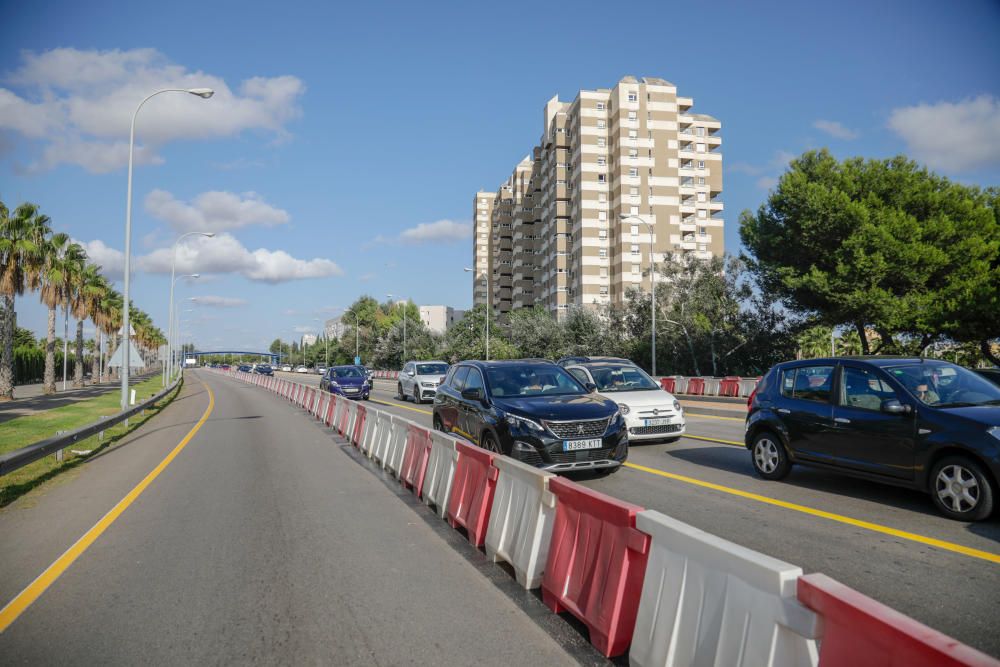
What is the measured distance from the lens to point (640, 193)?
242 ft

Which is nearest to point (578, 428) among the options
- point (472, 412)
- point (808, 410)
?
point (472, 412)

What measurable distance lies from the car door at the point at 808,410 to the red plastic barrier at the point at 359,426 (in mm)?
7829

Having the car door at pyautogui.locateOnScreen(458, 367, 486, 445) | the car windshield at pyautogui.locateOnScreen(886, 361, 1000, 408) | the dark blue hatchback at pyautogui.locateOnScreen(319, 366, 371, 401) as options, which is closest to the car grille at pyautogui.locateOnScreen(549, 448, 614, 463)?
the car door at pyautogui.locateOnScreen(458, 367, 486, 445)

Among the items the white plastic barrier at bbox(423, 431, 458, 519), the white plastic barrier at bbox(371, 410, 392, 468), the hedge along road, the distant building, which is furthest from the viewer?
the distant building

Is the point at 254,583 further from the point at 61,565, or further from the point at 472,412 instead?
the point at 472,412

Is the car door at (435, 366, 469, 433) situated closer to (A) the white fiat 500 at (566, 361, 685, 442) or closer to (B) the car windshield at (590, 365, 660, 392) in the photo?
(A) the white fiat 500 at (566, 361, 685, 442)

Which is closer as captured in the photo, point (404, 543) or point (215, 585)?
point (215, 585)

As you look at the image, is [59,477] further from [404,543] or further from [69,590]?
[404,543]

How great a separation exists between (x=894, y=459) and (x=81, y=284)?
48.4 meters

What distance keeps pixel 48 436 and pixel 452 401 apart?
11169 millimetres

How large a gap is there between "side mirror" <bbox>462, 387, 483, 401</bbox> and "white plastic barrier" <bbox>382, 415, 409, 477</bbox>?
980 millimetres

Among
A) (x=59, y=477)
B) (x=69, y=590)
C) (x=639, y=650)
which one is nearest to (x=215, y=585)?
(x=69, y=590)

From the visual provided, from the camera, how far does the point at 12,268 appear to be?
30.9 m

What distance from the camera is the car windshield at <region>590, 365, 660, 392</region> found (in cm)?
1245
